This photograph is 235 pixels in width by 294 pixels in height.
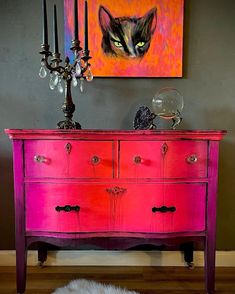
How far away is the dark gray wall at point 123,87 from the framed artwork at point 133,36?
7 cm

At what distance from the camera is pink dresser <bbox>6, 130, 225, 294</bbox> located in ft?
4.26

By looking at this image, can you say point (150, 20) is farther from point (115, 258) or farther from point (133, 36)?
point (115, 258)

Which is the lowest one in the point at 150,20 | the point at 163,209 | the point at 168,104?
the point at 163,209

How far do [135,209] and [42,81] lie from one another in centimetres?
109

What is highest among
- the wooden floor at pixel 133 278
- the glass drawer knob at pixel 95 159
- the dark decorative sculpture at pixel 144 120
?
the dark decorative sculpture at pixel 144 120

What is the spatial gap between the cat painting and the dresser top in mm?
728

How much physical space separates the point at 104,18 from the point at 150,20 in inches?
12.2

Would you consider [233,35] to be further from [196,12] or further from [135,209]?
[135,209]

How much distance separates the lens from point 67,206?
4.26ft

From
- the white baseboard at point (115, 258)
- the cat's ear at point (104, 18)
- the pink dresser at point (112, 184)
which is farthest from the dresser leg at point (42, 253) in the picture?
the cat's ear at point (104, 18)

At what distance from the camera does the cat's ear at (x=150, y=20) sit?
1758mm

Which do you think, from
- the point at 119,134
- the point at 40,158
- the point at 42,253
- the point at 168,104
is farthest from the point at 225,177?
the point at 42,253

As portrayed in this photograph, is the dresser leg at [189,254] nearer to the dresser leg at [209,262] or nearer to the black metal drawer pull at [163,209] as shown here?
the dresser leg at [209,262]

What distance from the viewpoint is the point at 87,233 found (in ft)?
4.36
